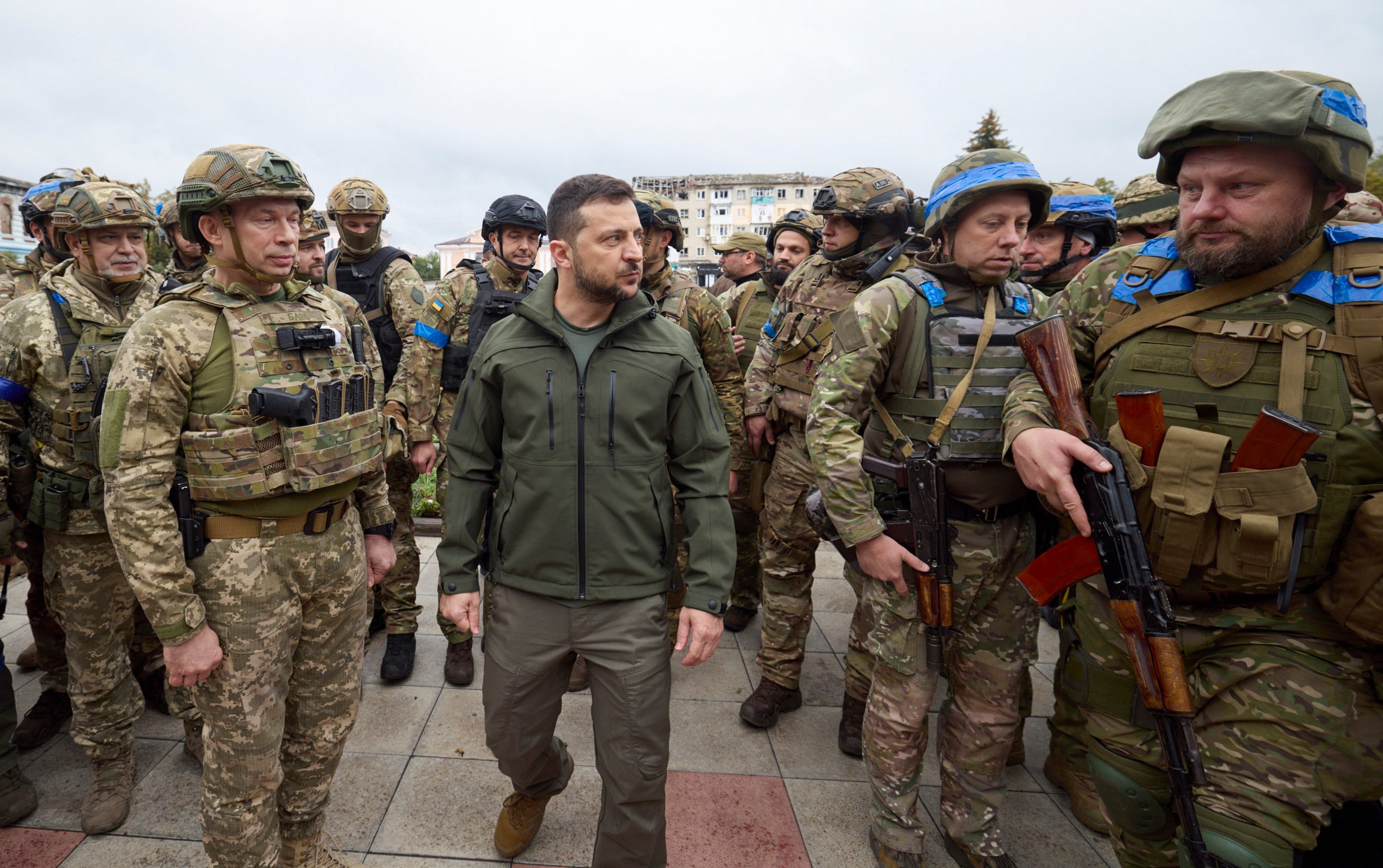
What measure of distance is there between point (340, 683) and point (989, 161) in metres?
3.21

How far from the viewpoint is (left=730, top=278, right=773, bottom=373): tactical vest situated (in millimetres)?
5668

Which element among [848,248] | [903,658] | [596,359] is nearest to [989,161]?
[848,248]

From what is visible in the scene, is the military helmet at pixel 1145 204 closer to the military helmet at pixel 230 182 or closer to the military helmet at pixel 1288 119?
the military helmet at pixel 1288 119

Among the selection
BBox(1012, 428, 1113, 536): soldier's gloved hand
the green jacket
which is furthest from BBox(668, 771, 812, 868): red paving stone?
BBox(1012, 428, 1113, 536): soldier's gloved hand

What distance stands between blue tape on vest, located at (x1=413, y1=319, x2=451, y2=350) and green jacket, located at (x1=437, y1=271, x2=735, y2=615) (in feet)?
5.54

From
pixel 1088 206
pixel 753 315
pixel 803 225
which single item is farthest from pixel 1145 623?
pixel 803 225

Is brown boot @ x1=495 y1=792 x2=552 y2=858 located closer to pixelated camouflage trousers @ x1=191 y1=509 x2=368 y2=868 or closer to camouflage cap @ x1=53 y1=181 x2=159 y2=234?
pixelated camouflage trousers @ x1=191 y1=509 x2=368 y2=868

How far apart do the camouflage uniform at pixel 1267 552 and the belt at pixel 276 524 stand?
106 inches

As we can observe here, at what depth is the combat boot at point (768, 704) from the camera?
3.65 m

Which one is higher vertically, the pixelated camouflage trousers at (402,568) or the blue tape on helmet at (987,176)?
the blue tape on helmet at (987,176)

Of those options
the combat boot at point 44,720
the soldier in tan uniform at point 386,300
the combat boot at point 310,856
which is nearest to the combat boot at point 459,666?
the soldier in tan uniform at point 386,300

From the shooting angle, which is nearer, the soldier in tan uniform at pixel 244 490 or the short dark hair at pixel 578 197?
the soldier in tan uniform at pixel 244 490

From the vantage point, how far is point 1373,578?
1725mm

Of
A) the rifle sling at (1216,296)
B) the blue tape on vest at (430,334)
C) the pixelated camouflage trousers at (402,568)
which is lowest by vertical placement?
the pixelated camouflage trousers at (402,568)
